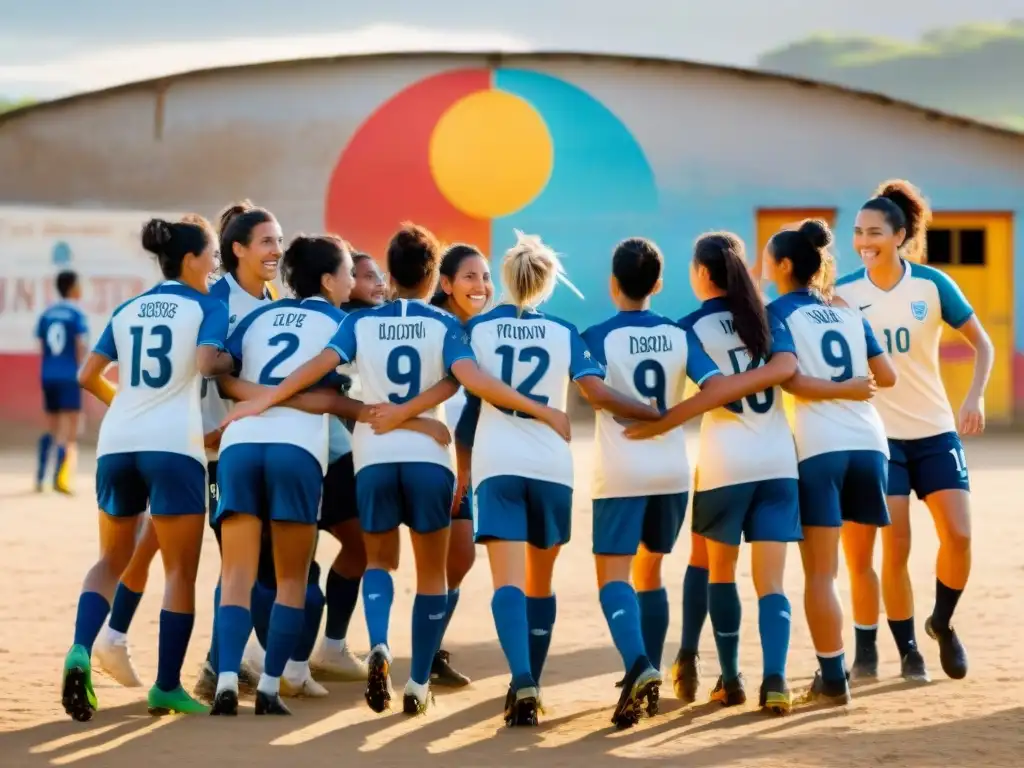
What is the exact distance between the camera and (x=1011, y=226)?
2194 cm

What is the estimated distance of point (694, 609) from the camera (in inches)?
258

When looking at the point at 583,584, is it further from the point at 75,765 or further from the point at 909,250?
the point at 75,765

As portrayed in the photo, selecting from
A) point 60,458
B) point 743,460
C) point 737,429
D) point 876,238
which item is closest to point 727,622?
point 743,460

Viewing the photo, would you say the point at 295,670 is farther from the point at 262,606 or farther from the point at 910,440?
the point at 910,440

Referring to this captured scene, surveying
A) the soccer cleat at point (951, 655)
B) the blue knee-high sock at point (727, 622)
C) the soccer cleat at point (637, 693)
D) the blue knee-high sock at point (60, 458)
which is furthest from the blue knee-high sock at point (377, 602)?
the blue knee-high sock at point (60, 458)

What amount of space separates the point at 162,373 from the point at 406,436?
0.94 metres

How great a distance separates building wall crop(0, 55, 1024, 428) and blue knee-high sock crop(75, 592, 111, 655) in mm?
15487

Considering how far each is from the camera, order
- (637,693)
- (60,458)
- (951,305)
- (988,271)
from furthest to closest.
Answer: (988,271) → (60,458) → (951,305) → (637,693)

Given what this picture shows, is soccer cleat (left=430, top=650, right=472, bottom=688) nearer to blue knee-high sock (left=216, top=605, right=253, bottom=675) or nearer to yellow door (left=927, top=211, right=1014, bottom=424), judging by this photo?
blue knee-high sock (left=216, top=605, right=253, bottom=675)

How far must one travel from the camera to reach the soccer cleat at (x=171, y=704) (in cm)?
612

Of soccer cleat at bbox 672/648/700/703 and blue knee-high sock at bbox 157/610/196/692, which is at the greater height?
blue knee-high sock at bbox 157/610/196/692

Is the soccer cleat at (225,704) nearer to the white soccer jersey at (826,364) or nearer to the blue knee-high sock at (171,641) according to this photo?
the blue knee-high sock at (171,641)

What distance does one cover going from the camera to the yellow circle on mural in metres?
21.5

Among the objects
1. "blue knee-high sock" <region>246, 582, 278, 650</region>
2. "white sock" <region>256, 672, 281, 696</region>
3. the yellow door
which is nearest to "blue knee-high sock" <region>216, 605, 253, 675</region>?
"white sock" <region>256, 672, 281, 696</region>
